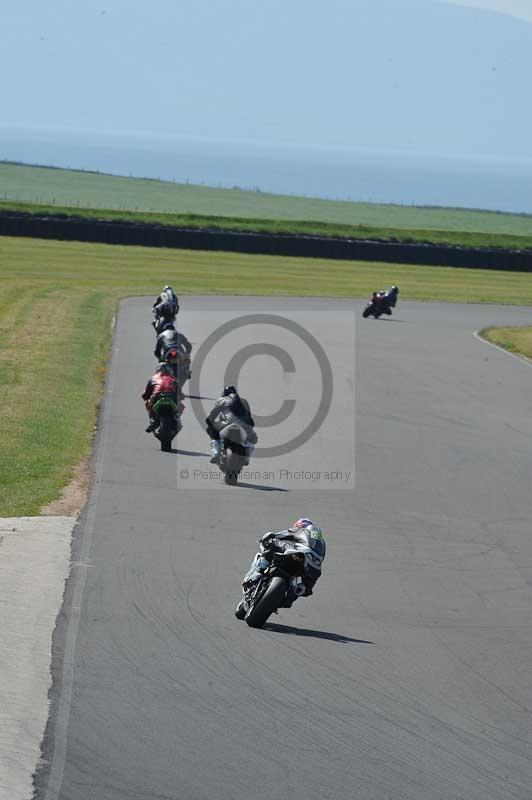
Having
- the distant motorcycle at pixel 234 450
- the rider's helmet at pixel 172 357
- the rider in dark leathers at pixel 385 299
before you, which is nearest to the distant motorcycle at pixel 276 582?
the distant motorcycle at pixel 234 450

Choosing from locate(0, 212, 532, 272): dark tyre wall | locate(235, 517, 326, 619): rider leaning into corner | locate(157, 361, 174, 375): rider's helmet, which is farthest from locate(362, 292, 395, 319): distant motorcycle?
locate(235, 517, 326, 619): rider leaning into corner

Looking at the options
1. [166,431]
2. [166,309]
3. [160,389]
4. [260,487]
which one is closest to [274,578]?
[260,487]

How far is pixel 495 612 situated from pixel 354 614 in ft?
4.42

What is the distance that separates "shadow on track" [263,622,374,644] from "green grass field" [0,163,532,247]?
54620 mm

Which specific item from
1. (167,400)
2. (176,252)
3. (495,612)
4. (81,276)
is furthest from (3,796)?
(176,252)

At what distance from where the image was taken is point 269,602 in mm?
10625

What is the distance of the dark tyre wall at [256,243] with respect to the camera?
193 feet

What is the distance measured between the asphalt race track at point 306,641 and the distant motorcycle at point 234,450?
311mm

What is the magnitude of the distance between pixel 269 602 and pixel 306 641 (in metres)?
0.46

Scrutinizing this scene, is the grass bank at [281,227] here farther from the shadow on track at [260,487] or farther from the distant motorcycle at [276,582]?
the distant motorcycle at [276,582]

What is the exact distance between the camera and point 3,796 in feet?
23.7

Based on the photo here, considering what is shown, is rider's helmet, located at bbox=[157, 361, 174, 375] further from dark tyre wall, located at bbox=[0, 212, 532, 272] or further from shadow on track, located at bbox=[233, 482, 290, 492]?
dark tyre wall, located at bbox=[0, 212, 532, 272]

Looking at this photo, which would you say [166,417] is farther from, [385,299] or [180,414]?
[385,299]

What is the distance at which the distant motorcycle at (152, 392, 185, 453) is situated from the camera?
18.6m
